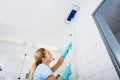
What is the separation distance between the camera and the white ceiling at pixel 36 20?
1852 millimetres

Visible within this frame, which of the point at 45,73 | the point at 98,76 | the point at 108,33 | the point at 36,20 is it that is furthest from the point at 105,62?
the point at 36,20

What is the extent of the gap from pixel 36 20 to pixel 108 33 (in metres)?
1.38

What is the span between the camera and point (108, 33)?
1098mm

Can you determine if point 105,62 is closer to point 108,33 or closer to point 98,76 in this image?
point 98,76

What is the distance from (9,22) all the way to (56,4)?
37.4 inches

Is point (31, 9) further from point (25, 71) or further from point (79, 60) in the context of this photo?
point (79, 60)

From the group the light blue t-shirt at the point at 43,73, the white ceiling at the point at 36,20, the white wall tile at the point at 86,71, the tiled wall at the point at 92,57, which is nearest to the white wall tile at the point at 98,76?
the tiled wall at the point at 92,57

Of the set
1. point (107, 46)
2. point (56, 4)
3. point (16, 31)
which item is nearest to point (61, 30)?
point (56, 4)

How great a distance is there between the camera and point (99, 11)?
1.26 meters

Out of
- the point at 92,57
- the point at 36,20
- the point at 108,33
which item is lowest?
the point at 92,57

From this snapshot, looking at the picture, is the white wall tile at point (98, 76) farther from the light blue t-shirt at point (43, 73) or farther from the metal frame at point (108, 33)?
the light blue t-shirt at point (43, 73)

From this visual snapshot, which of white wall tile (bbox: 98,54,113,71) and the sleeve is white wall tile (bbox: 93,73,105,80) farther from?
the sleeve

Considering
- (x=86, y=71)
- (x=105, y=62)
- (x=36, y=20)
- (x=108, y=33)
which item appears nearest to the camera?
(x=105, y=62)

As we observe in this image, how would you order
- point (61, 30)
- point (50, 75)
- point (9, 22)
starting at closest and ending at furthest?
point (50, 75)
point (9, 22)
point (61, 30)
